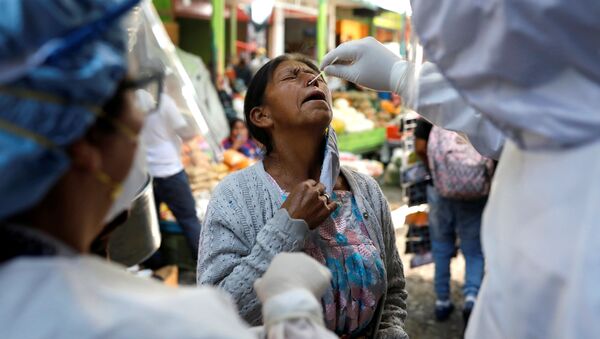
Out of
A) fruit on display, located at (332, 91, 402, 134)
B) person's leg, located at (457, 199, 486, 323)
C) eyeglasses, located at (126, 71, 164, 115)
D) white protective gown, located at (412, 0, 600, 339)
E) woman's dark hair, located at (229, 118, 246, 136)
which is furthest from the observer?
fruit on display, located at (332, 91, 402, 134)

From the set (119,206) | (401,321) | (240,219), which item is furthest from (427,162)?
(119,206)

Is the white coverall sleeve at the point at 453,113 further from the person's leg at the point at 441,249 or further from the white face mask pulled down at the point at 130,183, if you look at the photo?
the person's leg at the point at 441,249

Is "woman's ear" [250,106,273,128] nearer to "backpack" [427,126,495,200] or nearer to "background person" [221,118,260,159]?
"backpack" [427,126,495,200]

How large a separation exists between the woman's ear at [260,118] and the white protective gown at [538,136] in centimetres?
80

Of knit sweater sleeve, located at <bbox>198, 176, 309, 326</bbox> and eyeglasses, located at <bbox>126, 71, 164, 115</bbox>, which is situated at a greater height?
eyeglasses, located at <bbox>126, 71, 164, 115</bbox>

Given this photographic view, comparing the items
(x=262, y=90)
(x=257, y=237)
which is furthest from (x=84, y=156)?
(x=262, y=90)

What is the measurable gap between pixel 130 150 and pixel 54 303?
26 centimetres

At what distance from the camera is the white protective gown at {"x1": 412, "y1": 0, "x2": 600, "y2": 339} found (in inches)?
40.7

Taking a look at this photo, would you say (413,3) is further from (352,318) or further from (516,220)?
(352,318)

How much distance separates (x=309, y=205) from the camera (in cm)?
161

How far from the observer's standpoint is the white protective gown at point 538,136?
40.7 inches

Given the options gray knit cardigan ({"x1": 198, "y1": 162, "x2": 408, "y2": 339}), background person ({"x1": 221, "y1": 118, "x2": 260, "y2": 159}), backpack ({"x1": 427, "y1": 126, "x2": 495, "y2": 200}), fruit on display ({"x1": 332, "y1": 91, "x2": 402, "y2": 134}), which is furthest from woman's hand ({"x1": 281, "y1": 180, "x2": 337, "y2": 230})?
fruit on display ({"x1": 332, "y1": 91, "x2": 402, "y2": 134})

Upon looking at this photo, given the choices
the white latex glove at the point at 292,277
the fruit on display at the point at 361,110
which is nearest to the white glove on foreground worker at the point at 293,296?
the white latex glove at the point at 292,277

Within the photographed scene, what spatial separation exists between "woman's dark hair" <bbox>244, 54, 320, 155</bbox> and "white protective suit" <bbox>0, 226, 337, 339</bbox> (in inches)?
42.5
